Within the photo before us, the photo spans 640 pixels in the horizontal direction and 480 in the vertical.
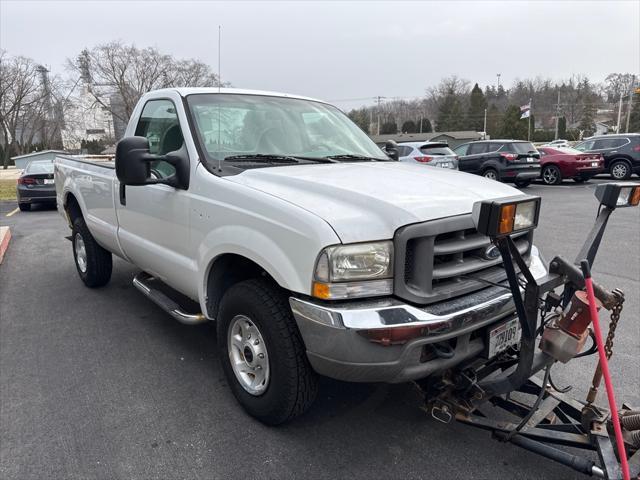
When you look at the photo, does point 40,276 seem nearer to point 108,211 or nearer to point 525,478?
point 108,211

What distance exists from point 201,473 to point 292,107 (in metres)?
2.77

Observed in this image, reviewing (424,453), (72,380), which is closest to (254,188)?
(424,453)

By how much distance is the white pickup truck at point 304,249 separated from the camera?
2.31 metres

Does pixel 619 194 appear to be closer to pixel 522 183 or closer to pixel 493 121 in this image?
pixel 522 183

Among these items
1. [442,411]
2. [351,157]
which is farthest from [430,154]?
[442,411]

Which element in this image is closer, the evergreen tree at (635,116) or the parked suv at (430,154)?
the parked suv at (430,154)

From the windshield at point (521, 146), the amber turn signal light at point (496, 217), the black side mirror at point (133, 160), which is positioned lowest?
the amber turn signal light at point (496, 217)

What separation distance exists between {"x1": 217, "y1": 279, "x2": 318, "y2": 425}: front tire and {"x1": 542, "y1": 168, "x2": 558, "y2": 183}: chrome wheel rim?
1759 centimetres

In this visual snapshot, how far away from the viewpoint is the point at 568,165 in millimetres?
17438

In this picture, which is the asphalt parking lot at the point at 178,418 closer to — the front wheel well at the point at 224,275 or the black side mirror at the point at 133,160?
the front wheel well at the point at 224,275

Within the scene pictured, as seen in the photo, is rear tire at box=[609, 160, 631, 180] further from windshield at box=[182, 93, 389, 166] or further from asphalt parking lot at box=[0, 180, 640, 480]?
windshield at box=[182, 93, 389, 166]

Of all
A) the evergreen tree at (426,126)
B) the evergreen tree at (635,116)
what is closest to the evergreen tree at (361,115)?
the evergreen tree at (426,126)

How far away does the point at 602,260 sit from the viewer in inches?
271

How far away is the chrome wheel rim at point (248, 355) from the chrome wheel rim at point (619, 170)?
19.1 meters
